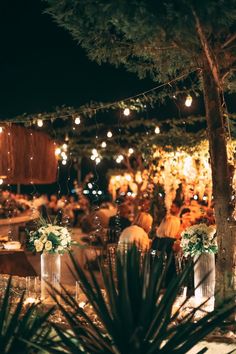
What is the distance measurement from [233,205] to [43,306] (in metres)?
2.40

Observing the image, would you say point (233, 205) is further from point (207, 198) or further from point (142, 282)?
point (207, 198)

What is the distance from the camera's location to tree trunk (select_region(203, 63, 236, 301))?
19.9ft

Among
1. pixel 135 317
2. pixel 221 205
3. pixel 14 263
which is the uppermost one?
pixel 221 205

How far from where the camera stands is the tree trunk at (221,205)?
6078mm

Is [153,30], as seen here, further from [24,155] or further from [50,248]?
Answer: [24,155]

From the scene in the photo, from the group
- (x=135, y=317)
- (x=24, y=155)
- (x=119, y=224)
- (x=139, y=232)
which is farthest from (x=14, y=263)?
(x=135, y=317)

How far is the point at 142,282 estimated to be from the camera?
159 inches

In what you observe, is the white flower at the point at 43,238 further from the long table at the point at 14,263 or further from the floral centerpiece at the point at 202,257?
the long table at the point at 14,263

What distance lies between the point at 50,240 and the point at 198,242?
1813 mm

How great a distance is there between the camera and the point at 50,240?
7203 millimetres

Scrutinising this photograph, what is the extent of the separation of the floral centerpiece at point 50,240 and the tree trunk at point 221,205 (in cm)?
198

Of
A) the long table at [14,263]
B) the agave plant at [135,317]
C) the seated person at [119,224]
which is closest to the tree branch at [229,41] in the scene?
the agave plant at [135,317]

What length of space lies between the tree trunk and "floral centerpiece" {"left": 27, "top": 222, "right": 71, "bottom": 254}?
6.49 ft

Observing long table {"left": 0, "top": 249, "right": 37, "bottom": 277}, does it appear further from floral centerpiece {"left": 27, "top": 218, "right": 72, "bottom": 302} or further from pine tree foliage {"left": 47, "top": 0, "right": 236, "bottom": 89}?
pine tree foliage {"left": 47, "top": 0, "right": 236, "bottom": 89}
